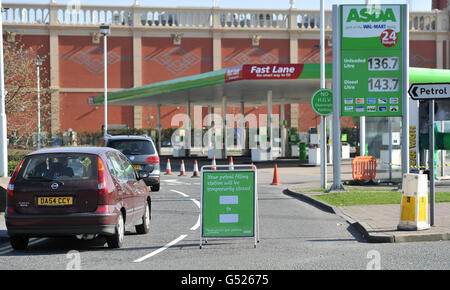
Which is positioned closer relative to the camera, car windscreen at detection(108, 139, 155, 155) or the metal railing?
car windscreen at detection(108, 139, 155, 155)

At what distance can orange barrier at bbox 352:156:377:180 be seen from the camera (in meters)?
22.0

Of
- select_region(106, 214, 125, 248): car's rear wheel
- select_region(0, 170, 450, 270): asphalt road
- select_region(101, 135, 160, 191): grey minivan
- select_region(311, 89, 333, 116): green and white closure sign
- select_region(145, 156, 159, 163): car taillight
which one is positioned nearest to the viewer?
select_region(0, 170, 450, 270): asphalt road

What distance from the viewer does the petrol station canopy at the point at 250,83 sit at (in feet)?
106

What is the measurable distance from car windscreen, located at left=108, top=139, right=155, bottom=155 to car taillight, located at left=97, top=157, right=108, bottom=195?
9.88 m

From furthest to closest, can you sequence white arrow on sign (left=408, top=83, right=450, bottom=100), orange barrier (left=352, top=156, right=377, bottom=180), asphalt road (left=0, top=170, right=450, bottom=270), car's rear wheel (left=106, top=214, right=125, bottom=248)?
1. orange barrier (left=352, top=156, right=377, bottom=180)
2. white arrow on sign (left=408, top=83, right=450, bottom=100)
3. car's rear wheel (left=106, top=214, right=125, bottom=248)
4. asphalt road (left=0, top=170, right=450, bottom=270)

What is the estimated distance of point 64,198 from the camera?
9641 millimetres

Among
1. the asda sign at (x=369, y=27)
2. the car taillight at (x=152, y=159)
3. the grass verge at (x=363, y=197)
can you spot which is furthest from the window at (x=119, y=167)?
the asda sign at (x=369, y=27)

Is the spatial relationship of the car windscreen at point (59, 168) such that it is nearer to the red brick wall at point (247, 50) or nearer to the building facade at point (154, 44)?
the building facade at point (154, 44)

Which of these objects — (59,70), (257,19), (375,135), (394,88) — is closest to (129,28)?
(59,70)

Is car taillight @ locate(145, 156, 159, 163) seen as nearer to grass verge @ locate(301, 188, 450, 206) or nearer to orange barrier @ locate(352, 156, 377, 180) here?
grass verge @ locate(301, 188, 450, 206)

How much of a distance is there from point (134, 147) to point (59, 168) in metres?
10.2

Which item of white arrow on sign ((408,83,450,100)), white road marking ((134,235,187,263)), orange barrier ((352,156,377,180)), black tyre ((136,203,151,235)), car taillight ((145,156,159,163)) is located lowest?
white road marking ((134,235,187,263))

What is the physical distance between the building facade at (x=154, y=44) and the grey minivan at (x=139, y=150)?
37339 mm

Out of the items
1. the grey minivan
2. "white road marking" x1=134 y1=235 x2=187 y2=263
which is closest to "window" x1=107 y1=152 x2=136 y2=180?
"white road marking" x1=134 y1=235 x2=187 y2=263
